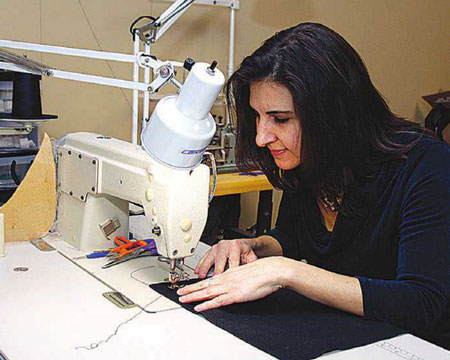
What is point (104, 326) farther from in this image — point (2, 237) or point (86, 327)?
point (2, 237)

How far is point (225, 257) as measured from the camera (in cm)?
144

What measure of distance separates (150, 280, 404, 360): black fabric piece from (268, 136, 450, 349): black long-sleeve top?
6 centimetres

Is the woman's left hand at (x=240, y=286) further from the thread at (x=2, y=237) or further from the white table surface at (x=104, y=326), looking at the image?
the thread at (x=2, y=237)

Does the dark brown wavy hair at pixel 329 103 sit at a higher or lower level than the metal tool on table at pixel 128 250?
higher

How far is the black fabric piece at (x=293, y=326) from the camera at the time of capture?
1097 mm

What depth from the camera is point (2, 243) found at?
1.52 meters

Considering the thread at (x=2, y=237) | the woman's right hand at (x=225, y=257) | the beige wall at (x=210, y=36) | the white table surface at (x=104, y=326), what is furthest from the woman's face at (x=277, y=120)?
the beige wall at (x=210, y=36)

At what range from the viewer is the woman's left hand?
1.24 meters

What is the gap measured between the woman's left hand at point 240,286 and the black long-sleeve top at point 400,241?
178 millimetres

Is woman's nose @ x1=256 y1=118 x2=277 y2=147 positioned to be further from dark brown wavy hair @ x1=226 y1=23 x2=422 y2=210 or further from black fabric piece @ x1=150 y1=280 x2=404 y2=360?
black fabric piece @ x1=150 y1=280 x2=404 y2=360

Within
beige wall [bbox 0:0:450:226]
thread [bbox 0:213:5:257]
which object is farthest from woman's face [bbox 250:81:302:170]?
beige wall [bbox 0:0:450:226]

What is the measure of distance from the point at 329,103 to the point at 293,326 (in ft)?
1.52

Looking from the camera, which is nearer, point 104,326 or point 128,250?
point 104,326

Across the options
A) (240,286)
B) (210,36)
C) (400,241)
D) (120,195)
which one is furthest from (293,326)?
(210,36)
